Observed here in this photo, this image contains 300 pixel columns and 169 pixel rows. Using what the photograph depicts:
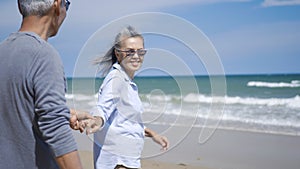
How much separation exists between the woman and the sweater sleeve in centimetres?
130

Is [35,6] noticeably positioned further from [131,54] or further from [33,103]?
[131,54]

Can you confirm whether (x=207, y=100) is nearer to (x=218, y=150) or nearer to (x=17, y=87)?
(x=218, y=150)

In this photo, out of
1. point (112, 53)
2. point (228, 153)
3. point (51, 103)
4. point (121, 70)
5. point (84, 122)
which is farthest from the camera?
point (228, 153)

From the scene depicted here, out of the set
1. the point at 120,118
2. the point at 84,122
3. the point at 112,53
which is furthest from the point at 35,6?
the point at 112,53

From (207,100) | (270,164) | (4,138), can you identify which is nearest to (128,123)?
(4,138)

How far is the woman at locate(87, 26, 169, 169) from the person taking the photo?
10.6 ft

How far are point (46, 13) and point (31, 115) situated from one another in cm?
41

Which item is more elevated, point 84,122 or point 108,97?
point 108,97

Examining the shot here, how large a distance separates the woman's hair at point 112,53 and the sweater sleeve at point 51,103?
1686 millimetres

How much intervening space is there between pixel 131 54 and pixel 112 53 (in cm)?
19

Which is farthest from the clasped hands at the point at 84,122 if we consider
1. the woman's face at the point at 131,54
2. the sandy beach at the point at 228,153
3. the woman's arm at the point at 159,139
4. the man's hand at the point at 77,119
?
the sandy beach at the point at 228,153

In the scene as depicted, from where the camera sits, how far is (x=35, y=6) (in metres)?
1.86

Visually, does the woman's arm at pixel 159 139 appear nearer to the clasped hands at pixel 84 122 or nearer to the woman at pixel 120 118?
the woman at pixel 120 118

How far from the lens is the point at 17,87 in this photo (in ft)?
5.83
